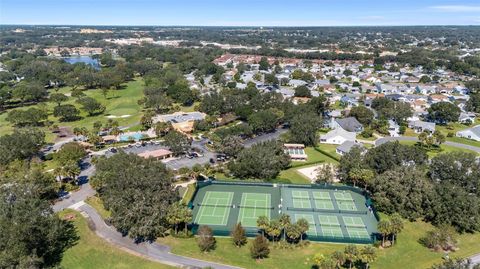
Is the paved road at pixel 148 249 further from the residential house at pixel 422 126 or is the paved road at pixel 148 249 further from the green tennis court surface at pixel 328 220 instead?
the residential house at pixel 422 126

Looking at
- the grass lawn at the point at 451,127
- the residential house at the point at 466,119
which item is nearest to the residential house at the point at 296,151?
the grass lawn at the point at 451,127

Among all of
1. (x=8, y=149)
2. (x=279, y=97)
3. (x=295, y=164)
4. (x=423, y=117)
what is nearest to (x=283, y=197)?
(x=295, y=164)

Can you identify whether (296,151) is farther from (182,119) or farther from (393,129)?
(182,119)

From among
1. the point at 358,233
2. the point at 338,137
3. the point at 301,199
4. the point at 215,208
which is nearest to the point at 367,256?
the point at 358,233

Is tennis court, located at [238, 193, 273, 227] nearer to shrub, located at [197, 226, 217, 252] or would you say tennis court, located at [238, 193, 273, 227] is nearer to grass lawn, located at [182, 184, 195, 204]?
shrub, located at [197, 226, 217, 252]

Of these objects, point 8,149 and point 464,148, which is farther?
point 464,148

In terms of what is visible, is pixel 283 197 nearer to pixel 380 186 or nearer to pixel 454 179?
pixel 380 186

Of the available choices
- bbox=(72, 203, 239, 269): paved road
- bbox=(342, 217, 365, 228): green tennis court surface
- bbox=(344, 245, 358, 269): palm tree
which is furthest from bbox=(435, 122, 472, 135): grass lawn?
bbox=(72, 203, 239, 269): paved road
